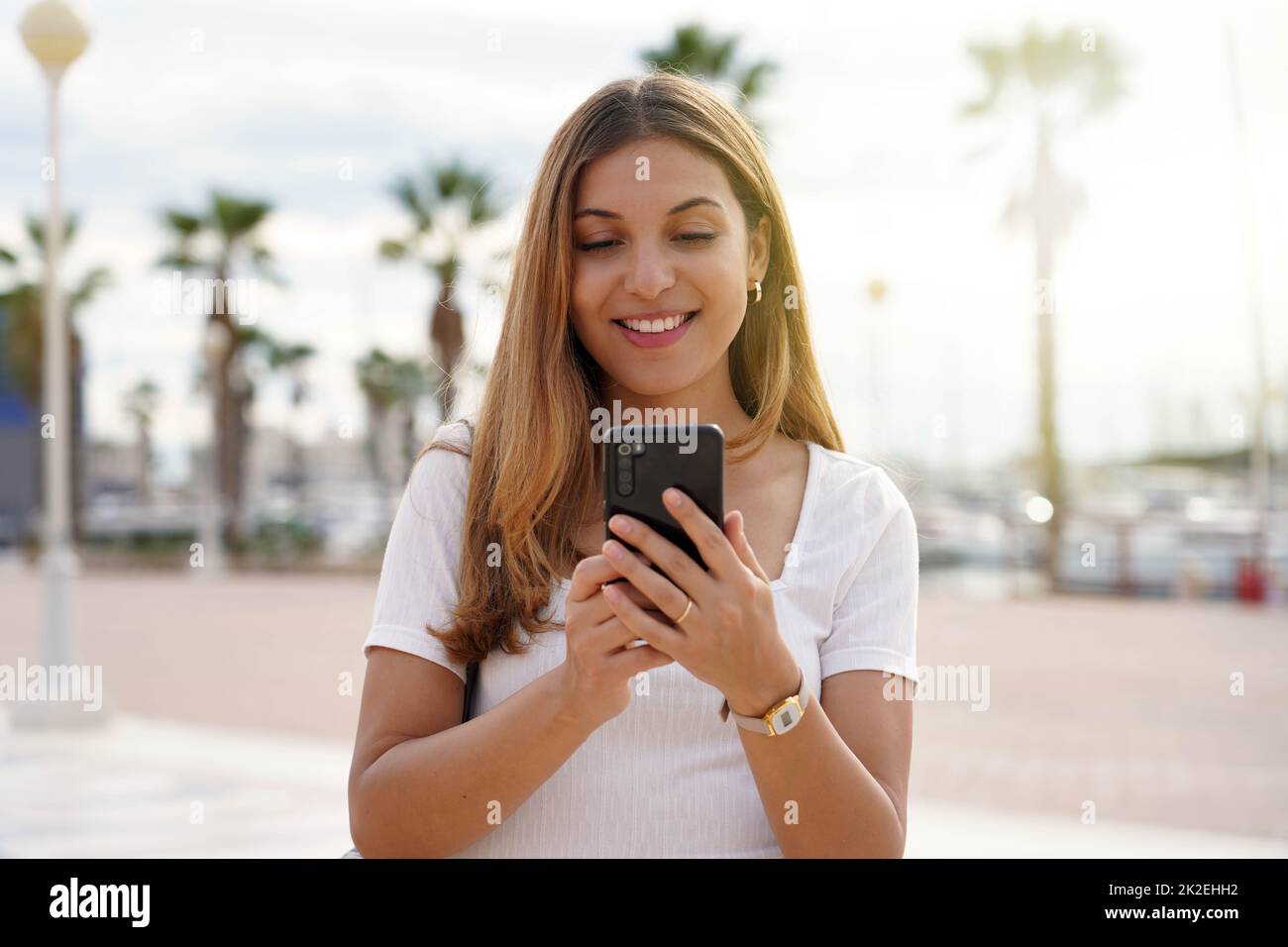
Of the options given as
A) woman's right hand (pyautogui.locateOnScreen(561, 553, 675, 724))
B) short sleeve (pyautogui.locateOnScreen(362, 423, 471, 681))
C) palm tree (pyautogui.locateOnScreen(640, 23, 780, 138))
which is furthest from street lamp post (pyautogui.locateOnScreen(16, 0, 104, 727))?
palm tree (pyautogui.locateOnScreen(640, 23, 780, 138))

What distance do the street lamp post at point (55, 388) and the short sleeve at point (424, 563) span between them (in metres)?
6.63

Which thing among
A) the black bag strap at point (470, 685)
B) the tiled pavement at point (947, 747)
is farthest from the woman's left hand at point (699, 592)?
the tiled pavement at point (947, 747)

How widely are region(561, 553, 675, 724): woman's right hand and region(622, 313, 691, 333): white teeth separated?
49cm

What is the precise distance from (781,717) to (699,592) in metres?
0.22

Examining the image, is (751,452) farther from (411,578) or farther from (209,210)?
(209,210)

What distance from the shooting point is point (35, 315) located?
33.6 meters

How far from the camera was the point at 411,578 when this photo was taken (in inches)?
73.9

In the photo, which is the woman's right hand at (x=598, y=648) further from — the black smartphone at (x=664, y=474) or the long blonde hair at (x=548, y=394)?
the long blonde hair at (x=548, y=394)

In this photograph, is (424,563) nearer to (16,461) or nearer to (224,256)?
(224,256)

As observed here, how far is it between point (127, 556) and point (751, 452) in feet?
103

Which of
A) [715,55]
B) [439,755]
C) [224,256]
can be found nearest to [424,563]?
[439,755]

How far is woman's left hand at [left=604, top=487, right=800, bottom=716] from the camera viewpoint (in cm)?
153

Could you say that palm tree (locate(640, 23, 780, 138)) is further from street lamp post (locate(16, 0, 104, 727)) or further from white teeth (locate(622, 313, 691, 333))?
white teeth (locate(622, 313, 691, 333))
